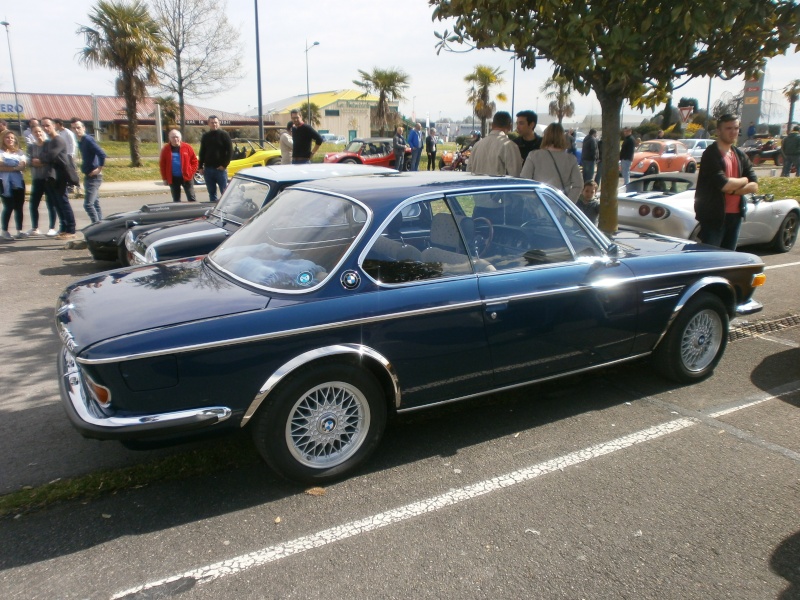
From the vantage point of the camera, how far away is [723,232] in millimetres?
6301

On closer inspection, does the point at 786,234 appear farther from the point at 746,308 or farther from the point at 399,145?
the point at 399,145

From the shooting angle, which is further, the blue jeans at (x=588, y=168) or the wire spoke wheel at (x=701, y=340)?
the blue jeans at (x=588, y=168)

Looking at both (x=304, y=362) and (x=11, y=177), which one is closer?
(x=304, y=362)

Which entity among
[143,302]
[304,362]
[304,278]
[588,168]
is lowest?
[304,362]

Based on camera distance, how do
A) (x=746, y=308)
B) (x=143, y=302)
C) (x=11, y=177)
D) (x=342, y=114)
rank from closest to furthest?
(x=143, y=302) < (x=746, y=308) < (x=11, y=177) < (x=342, y=114)

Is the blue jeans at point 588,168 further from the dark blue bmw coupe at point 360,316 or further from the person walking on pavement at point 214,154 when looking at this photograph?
the dark blue bmw coupe at point 360,316

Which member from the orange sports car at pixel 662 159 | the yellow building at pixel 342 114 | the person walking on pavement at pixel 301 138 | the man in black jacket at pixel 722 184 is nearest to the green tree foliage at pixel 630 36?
the man in black jacket at pixel 722 184

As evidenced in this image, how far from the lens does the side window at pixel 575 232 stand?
169 inches

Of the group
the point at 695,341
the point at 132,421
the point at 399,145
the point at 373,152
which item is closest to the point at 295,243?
the point at 132,421

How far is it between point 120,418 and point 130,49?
26.0 metres

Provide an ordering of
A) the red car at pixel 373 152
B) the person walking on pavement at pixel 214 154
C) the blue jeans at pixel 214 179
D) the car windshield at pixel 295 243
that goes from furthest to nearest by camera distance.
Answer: the red car at pixel 373 152, the blue jeans at pixel 214 179, the person walking on pavement at pixel 214 154, the car windshield at pixel 295 243

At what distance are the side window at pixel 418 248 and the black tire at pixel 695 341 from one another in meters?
1.82

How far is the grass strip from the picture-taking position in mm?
3273

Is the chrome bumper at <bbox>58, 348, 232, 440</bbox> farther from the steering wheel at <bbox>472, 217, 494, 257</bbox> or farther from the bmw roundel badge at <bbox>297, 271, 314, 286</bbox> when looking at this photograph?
the steering wheel at <bbox>472, 217, 494, 257</bbox>
